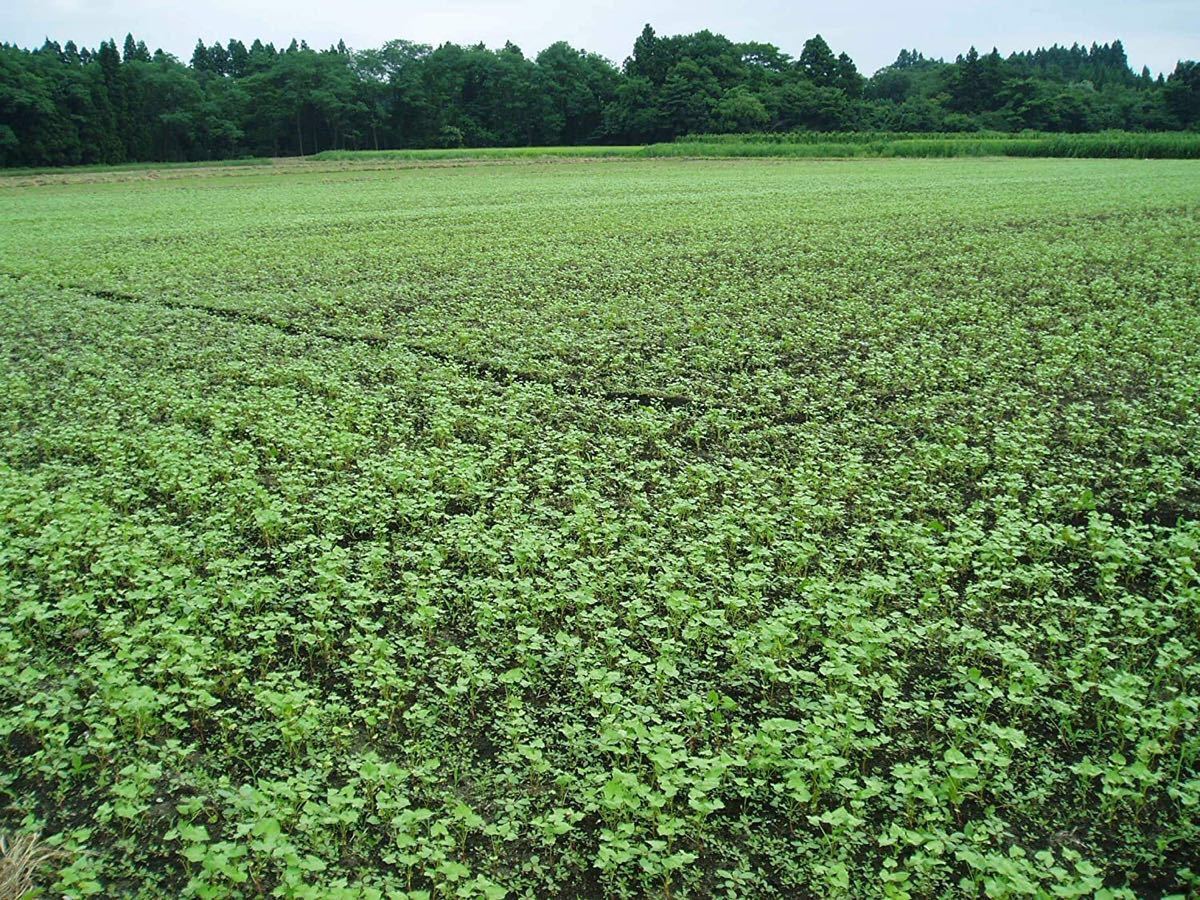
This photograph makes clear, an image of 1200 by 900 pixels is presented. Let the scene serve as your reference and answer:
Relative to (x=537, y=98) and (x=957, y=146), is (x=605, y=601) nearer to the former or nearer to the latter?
(x=957, y=146)

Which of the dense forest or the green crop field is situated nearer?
the green crop field

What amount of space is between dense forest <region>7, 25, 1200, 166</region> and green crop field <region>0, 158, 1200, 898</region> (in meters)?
72.4

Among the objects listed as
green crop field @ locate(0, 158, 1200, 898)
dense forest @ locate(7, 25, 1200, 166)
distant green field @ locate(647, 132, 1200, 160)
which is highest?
dense forest @ locate(7, 25, 1200, 166)

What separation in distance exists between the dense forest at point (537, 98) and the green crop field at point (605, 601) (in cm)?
7240

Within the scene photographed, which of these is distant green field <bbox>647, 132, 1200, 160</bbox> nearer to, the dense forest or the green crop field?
the dense forest

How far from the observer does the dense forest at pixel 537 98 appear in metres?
75.5

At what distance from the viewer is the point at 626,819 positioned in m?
3.73

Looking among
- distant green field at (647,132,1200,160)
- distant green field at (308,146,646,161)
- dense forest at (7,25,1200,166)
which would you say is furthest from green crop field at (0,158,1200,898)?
dense forest at (7,25,1200,166)

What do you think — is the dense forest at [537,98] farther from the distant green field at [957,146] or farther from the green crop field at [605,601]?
the green crop field at [605,601]

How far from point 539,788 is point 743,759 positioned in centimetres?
96

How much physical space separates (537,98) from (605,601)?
303 ft

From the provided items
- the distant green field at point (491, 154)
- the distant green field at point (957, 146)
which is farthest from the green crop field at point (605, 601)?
the distant green field at point (957, 146)

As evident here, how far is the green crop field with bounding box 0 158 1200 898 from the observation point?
3686 millimetres

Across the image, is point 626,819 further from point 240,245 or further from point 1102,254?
point 240,245
